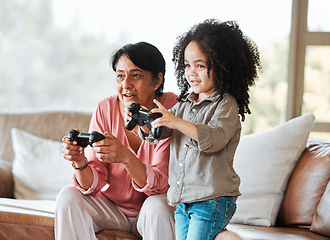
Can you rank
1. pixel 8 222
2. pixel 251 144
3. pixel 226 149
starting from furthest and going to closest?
pixel 251 144 < pixel 8 222 < pixel 226 149

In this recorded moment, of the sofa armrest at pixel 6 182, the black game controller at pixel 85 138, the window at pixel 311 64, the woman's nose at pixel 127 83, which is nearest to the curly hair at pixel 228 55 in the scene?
the woman's nose at pixel 127 83

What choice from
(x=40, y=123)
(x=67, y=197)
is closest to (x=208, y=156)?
(x=67, y=197)

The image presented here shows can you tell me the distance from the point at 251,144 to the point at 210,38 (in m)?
0.79

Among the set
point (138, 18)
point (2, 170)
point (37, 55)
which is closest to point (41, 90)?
point (37, 55)

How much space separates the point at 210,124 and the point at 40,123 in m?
1.54

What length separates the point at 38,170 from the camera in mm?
2482

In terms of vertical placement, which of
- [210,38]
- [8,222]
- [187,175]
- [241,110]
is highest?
[210,38]

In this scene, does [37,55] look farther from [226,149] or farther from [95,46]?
[226,149]

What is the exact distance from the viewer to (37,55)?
4.23 meters

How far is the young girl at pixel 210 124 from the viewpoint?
1.39 metres

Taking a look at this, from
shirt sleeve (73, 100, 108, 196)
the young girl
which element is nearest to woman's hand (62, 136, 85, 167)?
shirt sleeve (73, 100, 108, 196)

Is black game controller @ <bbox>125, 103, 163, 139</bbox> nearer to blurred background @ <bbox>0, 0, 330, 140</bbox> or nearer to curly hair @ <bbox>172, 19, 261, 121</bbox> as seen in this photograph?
curly hair @ <bbox>172, 19, 261, 121</bbox>

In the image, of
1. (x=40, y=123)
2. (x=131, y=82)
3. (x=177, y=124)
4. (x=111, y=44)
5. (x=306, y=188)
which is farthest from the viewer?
(x=111, y=44)

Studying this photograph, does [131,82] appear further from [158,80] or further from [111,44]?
[111,44]
